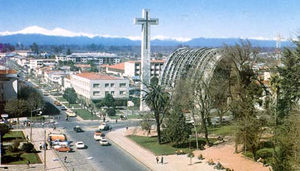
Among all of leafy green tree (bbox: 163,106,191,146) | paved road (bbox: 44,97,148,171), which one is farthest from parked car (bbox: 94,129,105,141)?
leafy green tree (bbox: 163,106,191,146)

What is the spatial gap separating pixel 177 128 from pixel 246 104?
8012 millimetres

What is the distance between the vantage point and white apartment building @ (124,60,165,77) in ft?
424

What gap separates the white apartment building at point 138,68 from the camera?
424 ft

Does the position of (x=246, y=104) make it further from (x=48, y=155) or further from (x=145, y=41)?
(x=145, y=41)

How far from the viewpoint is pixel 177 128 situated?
46.4 metres

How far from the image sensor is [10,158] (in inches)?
1635

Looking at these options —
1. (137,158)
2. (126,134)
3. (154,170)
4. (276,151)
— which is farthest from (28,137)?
(276,151)

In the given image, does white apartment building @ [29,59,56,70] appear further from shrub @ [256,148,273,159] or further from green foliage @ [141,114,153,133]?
shrub @ [256,148,273,159]

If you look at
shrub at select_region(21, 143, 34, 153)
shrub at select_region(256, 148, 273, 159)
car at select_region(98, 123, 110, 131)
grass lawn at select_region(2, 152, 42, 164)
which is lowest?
car at select_region(98, 123, 110, 131)

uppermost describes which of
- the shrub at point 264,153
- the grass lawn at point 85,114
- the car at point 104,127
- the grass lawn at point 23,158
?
the shrub at point 264,153

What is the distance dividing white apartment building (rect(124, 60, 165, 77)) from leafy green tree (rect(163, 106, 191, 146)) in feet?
266

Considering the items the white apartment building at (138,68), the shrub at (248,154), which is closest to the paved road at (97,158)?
the shrub at (248,154)

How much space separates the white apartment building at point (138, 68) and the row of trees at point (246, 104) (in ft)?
232

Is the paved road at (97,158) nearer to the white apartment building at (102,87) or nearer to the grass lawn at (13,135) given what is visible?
the grass lawn at (13,135)
